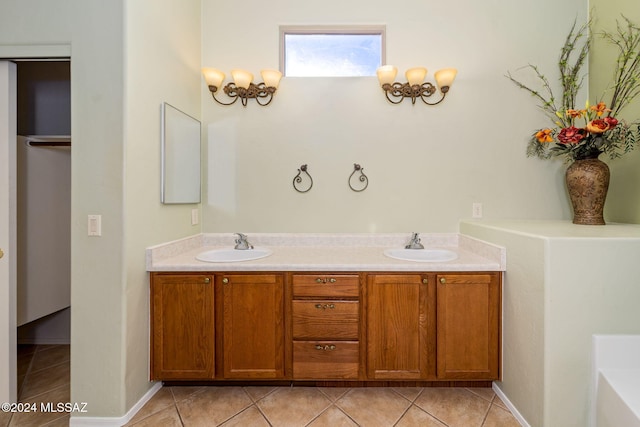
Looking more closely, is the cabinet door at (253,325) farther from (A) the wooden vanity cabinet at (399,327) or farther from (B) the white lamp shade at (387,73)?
(B) the white lamp shade at (387,73)

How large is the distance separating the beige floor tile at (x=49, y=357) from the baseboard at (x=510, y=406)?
3.07 m

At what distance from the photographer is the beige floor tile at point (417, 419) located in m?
1.52

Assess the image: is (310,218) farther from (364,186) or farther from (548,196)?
(548,196)

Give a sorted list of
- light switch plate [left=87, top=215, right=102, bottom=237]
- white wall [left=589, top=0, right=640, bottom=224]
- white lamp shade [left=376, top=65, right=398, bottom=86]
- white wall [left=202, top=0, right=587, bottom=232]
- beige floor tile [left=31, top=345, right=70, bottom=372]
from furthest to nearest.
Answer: white wall [left=202, top=0, right=587, bottom=232], white lamp shade [left=376, top=65, right=398, bottom=86], beige floor tile [left=31, top=345, right=70, bottom=372], white wall [left=589, top=0, right=640, bottom=224], light switch plate [left=87, top=215, right=102, bottom=237]

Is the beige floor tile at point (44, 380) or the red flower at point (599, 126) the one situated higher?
the red flower at point (599, 126)

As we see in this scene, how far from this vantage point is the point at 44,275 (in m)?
2.16

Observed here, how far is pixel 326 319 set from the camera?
1.71 m

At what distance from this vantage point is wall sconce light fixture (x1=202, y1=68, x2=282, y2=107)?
7.08ft

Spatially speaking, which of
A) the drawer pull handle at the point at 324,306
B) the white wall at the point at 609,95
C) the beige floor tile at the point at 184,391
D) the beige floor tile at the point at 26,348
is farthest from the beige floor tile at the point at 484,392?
the beige floor tile at the point at 26,348

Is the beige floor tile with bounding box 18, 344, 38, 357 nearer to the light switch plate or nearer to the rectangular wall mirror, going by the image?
the light switch plate

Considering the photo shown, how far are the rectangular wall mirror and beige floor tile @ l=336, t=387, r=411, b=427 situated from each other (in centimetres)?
174

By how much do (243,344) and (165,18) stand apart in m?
2.19

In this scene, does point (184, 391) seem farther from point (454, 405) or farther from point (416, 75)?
point (416, 75)

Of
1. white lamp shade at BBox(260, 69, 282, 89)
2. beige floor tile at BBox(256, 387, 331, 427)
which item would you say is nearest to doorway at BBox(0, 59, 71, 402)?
white lamp shade at BBox(260, 69, 282, 89)
